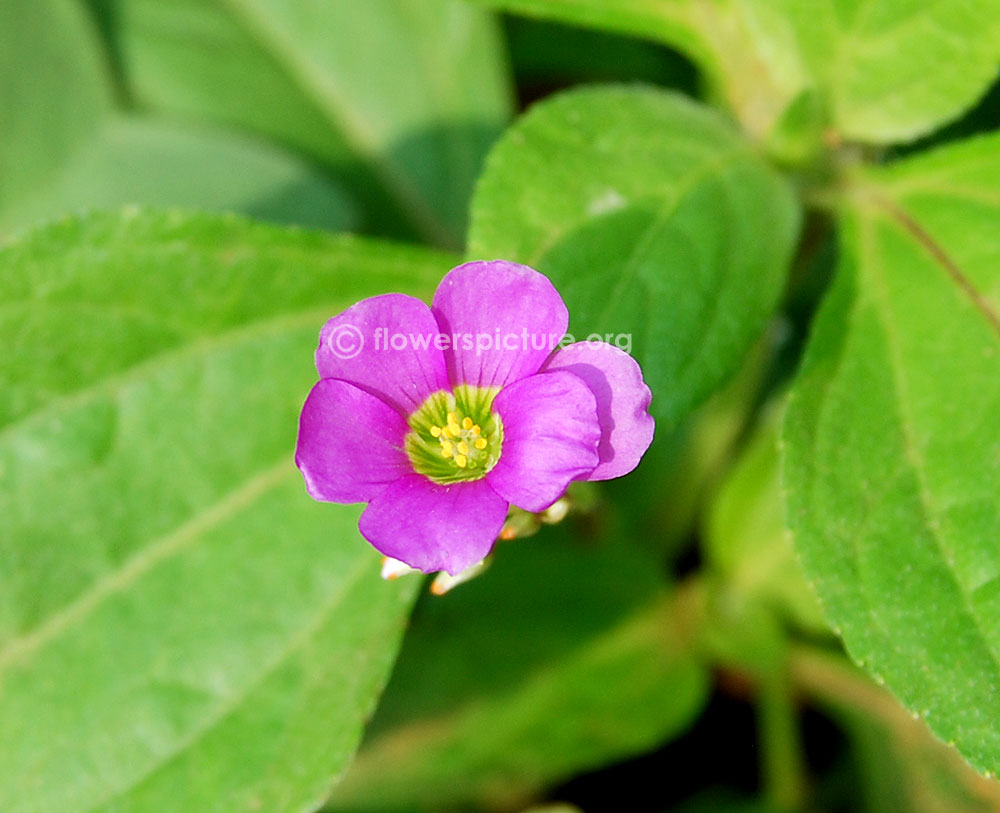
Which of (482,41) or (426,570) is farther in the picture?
(482,41)

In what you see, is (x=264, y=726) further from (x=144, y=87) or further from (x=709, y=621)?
(x=144, y=87)

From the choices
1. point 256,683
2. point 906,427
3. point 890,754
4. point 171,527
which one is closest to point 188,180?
point 171,527

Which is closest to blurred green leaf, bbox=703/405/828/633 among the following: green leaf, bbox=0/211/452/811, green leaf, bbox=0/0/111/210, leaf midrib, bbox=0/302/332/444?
green leaf, bbox=0/211/452/811

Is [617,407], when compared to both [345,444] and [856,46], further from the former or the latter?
[856,46]

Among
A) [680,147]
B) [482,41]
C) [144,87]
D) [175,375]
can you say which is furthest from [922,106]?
[144,87]

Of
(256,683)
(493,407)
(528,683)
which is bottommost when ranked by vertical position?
(528,683)
